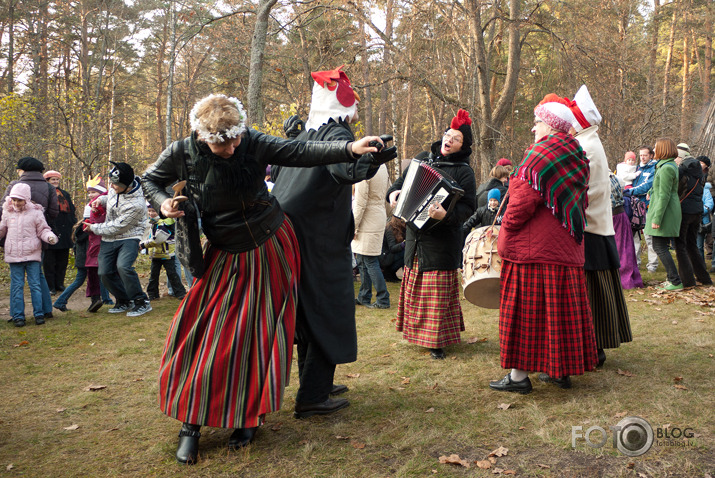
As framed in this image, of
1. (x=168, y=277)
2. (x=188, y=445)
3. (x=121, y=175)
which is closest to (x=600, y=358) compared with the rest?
(x=188, y=445)

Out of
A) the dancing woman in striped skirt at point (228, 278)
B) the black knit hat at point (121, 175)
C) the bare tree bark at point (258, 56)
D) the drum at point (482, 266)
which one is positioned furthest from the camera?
the bare tree bark at point (258, 56)

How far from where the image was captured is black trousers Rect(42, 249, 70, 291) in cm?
920

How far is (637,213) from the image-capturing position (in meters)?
9.06

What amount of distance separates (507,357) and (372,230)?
380cm

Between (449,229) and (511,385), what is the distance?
60.1 inches

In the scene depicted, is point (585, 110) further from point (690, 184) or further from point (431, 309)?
point (690, 184)

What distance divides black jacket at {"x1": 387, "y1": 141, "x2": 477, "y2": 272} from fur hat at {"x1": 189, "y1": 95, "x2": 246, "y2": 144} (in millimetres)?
2422

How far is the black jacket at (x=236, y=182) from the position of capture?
3035 millimetres

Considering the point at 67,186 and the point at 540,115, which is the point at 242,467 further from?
the point at 67,186

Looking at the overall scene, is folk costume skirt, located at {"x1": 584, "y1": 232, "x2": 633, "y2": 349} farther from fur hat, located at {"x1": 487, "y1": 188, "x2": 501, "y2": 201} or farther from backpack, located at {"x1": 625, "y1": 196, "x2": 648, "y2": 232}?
backpack, located at {"x1": 625, "y1": 196, "x2": 648, "y2": 232}

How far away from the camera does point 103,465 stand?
10.1ft

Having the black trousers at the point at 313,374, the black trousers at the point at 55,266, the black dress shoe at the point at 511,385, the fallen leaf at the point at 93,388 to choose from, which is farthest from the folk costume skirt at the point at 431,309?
the black trousers at the point at 55,266

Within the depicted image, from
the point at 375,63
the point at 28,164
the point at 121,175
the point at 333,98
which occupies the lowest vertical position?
the point at 121,175

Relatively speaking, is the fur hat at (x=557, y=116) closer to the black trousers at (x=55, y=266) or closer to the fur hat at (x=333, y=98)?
the fur hat at (x=333, y=98)
